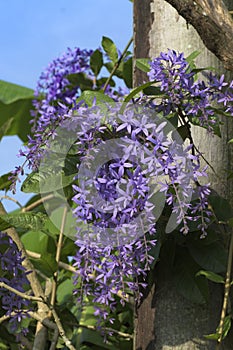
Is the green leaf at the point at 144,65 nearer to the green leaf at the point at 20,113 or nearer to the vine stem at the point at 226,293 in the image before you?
the vine stem at the point at 226,293

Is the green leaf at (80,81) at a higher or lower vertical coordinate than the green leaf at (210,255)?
higher

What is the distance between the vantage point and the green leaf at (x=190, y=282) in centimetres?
123

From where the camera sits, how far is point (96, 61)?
6.04 ft

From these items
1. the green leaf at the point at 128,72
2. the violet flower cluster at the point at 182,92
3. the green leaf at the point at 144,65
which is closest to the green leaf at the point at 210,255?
the violet flower cluster at the point at 182,92

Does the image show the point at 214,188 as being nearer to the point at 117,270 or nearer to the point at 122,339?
the point at 117,270

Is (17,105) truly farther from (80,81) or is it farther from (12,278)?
(12,278)

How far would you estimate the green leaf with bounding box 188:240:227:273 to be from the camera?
1.20m

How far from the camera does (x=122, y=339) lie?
1737 mm

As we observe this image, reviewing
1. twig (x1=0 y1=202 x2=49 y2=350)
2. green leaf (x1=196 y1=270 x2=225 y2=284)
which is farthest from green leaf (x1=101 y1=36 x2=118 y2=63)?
green leaf (x1=196 y1=270 x2=225 y2=284)

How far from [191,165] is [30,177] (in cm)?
25

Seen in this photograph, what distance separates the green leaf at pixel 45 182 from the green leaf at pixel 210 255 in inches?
9.7

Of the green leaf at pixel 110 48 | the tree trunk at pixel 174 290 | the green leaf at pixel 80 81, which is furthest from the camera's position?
the green leaf at pixel 80 81

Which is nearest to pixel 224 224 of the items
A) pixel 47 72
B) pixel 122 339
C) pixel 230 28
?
pixel 230 28

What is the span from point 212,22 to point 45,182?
357 mm
